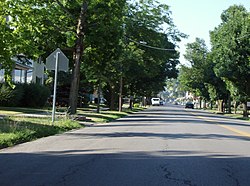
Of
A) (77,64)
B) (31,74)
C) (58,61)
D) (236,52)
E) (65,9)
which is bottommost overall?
(58,61)

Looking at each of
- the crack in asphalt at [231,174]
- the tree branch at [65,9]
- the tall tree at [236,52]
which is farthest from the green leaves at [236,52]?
the crack in asphalt at [231,174]

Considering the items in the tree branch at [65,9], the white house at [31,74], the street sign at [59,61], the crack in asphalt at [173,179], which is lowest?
the crack in asphalt at [173,179]

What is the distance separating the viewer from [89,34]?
28.6 metres

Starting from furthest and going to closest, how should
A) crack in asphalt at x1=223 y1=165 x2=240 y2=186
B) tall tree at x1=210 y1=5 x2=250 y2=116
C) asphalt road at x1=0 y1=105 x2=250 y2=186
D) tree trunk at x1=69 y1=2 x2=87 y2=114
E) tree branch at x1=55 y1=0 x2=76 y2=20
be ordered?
tall tree at x1=210 y1=5 x2=250 y2=116, tree trunk at x1=69 y1=2 x2=87 y2=114, tree branch at x1=55 y1=0 x2=76 y2=20, crack in asphalt at x1=223 y1=165 x2=240 y2=186, asphalt road at x1=0 y1=105 x2=250 y2=186

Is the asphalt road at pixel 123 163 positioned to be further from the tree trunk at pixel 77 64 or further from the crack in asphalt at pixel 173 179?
the tree trunk at pixel 77 64

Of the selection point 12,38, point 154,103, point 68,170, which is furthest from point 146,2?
point 154,103

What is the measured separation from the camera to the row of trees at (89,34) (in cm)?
2058

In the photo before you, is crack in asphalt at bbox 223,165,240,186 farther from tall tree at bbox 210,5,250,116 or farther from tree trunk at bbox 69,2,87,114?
tall tree at bbox 210,5,250,116

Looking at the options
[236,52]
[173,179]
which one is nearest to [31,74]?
[236,52]

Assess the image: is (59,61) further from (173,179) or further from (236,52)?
(236,52)

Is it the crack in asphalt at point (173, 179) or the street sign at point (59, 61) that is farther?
the street sign at point (59, 61)

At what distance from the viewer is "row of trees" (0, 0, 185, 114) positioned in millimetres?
20578

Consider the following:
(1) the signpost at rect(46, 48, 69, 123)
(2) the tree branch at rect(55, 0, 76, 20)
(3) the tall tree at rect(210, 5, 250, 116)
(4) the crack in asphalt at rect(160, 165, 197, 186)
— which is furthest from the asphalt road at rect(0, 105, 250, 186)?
(3) the tall tree at rect(210, 5, 250, 116)

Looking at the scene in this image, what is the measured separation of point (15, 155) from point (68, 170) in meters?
2.53
